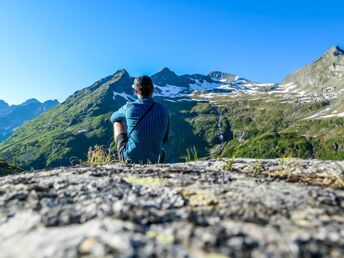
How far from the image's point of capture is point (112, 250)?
330cm

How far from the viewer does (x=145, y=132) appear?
12.2 m

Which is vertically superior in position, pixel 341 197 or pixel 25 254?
pixel 25 254

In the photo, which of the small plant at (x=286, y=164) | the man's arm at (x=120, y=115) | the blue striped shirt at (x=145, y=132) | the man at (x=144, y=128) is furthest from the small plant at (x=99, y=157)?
the small plant at (x=286, y=164)

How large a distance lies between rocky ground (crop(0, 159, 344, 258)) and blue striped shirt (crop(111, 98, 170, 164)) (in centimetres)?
508

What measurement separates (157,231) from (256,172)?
15.7 feet

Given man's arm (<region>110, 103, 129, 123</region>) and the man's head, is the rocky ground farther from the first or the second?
the man's head

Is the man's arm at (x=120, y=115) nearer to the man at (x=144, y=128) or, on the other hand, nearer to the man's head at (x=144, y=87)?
the man at (x=144, y=128)

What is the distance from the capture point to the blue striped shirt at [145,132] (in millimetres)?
12117

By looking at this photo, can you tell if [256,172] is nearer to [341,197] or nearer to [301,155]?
[341,197]

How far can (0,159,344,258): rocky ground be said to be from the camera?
347 centimetres

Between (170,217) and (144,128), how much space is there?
7908 mm

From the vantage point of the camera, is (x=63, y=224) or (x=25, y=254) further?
(x=63, y=224)

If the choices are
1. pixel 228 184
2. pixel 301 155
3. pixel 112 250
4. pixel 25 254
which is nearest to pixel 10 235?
pixel 25 254

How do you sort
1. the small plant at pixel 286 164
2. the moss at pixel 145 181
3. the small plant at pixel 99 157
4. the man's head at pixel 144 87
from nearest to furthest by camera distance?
the moss at pixel 145 181 < the small plant at pixel 286 164 < the small plant at pixel 99 157 < the man's head at pixel 144 87
